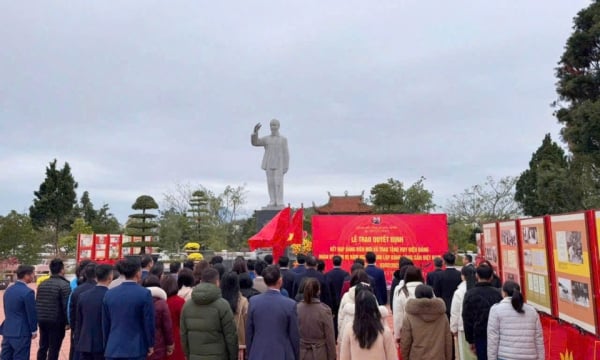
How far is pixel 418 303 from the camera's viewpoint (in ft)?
11.8

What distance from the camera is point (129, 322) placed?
3.57 m

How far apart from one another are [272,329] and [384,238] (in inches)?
251

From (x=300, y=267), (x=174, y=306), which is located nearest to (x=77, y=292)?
(x=174, y=306)

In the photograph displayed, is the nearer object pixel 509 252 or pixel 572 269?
pixel 572 269

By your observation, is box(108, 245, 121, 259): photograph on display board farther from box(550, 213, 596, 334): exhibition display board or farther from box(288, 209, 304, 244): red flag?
box(550, 213, 596, 334): exhibition display board

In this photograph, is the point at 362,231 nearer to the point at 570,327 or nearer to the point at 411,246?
the point at 411,246

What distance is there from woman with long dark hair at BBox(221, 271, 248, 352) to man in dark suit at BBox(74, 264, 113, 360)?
3.41ft

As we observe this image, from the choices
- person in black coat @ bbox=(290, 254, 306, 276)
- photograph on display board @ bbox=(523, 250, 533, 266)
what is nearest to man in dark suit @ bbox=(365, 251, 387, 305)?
person in black coat @ bbox=(290, 254, 306, 276)

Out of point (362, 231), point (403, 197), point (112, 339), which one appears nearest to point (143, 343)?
point (112, 339)

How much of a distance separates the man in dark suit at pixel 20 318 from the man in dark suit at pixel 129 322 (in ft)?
5.27

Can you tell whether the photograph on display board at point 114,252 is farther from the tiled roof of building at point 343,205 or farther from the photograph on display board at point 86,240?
the tiled roof of building at point 343,205

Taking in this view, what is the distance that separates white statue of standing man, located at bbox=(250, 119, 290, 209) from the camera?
43.1ft

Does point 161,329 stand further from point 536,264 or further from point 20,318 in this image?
point 536,264

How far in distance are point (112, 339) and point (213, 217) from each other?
21269mm
